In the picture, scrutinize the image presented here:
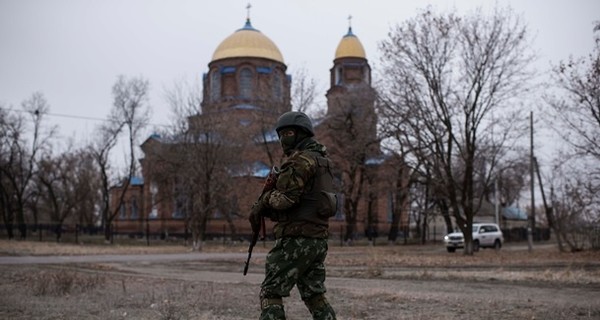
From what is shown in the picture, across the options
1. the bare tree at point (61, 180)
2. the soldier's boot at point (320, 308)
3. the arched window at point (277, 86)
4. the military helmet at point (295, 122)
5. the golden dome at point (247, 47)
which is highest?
the golden dome at point (247, 47)

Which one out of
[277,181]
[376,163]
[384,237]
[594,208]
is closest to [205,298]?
[277,181]

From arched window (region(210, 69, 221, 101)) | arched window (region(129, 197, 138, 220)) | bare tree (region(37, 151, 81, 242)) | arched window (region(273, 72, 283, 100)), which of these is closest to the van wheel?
arched window (region(273, 72, 283, 100))

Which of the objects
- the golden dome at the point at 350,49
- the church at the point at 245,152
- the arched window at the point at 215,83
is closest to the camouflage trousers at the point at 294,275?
the church at the point at 245,152

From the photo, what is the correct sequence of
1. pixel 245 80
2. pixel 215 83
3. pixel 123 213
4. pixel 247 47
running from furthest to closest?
1. pixel 123 213
2. pixel 215 83
3. pixel 247 47
4. pixel 245 80

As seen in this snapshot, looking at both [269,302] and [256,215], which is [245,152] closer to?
[256,215]

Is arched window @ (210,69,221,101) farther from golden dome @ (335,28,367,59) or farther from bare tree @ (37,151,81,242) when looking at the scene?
bare tree @ (37,151,81,242)

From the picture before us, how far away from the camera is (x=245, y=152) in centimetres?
4156

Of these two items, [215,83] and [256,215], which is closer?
[256,215]

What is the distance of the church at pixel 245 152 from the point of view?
3566 centimetres

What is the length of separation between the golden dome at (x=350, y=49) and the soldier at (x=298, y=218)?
51.9m

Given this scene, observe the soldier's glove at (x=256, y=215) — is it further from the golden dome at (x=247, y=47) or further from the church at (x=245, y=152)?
the golden dome at (x=247, y=47)

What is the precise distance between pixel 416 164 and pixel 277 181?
26504 mm

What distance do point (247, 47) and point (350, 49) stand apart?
9875mm

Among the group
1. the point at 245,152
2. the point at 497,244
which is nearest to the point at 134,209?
the point at 245,152
